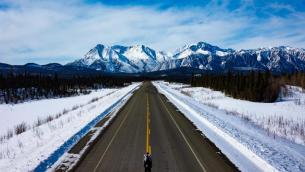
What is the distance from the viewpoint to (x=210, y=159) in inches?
462

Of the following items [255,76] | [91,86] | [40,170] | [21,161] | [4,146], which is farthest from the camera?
[91,86]

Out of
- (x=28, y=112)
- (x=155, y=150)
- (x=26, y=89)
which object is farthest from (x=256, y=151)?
(x=26, y=89)

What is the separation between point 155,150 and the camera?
1312 centimetres

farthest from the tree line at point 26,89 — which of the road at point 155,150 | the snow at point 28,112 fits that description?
the road at point 155,150

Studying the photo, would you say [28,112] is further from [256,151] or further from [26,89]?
[26,89]

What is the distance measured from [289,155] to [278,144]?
212 cm

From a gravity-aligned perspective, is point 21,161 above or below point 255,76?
below

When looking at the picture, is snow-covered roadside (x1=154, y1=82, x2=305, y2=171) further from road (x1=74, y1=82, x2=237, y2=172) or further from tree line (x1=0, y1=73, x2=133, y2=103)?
tree line (x1=0, y1=73, x2=133, y2=103)

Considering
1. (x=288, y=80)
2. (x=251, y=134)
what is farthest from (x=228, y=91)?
(x=251, y=134)

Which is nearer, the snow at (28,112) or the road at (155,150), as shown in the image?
the road at (155,150)

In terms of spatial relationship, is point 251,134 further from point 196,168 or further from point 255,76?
point 255,76

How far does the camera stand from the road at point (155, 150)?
10.7 meters

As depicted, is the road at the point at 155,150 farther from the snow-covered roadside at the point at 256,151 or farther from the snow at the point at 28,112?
the snow at the point at 28,112

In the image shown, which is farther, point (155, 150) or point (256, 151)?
point (155, 150)
